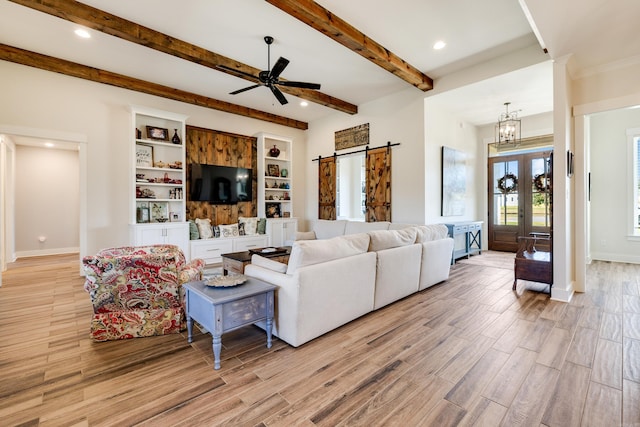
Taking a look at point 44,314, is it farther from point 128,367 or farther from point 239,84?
point 239,84

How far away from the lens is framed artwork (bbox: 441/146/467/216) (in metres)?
5.91

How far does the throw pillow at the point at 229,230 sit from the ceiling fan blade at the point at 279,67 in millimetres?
3432

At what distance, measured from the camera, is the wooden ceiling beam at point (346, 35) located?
3002 mm

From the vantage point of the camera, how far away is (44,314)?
10.6 ft

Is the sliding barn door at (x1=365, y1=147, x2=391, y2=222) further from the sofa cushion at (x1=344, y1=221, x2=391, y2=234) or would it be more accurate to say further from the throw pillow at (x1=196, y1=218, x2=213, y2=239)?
the throw pillow at (x1=196, y1=218, x2=213, y2=239)

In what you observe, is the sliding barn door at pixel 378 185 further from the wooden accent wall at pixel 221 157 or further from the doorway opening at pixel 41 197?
the doorway opening at pixel 41 197

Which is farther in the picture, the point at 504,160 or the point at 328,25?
the point at 504,160

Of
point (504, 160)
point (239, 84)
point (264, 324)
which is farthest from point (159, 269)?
point (504, 160)

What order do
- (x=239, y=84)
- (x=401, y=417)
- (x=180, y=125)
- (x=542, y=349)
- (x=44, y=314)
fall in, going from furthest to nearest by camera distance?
(x=180, y=125), (x=239, y=84), (x=44, y=314), (x=542, y=349), (x=401, y=417)

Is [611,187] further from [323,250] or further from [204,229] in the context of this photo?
[204,229]

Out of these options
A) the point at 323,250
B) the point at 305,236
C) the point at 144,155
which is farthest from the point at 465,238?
the point at 144,155

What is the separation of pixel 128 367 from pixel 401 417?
6.62ft

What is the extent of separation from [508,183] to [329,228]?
4.72 m

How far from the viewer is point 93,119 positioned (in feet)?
16.1
